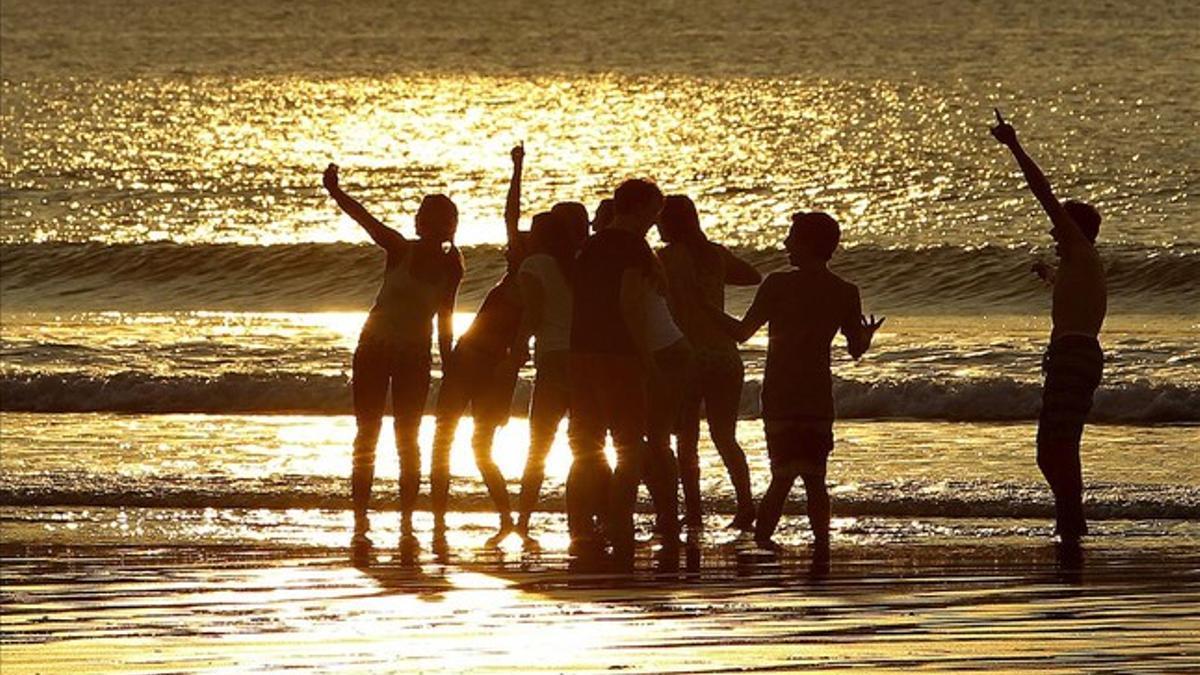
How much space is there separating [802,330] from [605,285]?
35.9 inches

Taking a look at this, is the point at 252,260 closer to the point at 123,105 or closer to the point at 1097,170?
the point at 1097,170

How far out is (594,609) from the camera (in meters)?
9.10

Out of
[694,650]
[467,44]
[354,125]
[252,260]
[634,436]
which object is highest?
[467,44]

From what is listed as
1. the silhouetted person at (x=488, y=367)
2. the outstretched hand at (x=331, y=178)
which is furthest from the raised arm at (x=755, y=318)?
the outstretched hand at (x=331, y=178)

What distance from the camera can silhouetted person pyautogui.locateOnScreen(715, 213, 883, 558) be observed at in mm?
10508

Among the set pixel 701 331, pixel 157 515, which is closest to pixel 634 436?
pixel 701 331

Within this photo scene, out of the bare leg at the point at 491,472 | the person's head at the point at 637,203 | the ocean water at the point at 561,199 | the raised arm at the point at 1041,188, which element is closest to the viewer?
the raised arm at the point at 1041,188

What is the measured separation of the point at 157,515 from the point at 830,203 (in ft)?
82.5

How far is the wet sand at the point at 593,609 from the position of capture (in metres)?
8.05

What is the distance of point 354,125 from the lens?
51.2 meters

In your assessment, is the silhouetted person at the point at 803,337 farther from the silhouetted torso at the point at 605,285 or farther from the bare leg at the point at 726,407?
the bare leg at the point at 726,407

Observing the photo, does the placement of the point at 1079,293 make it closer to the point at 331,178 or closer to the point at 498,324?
the point at 498,324

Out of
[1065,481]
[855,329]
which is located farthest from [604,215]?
[1065,481]

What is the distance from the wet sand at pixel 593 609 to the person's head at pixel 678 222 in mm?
1344
